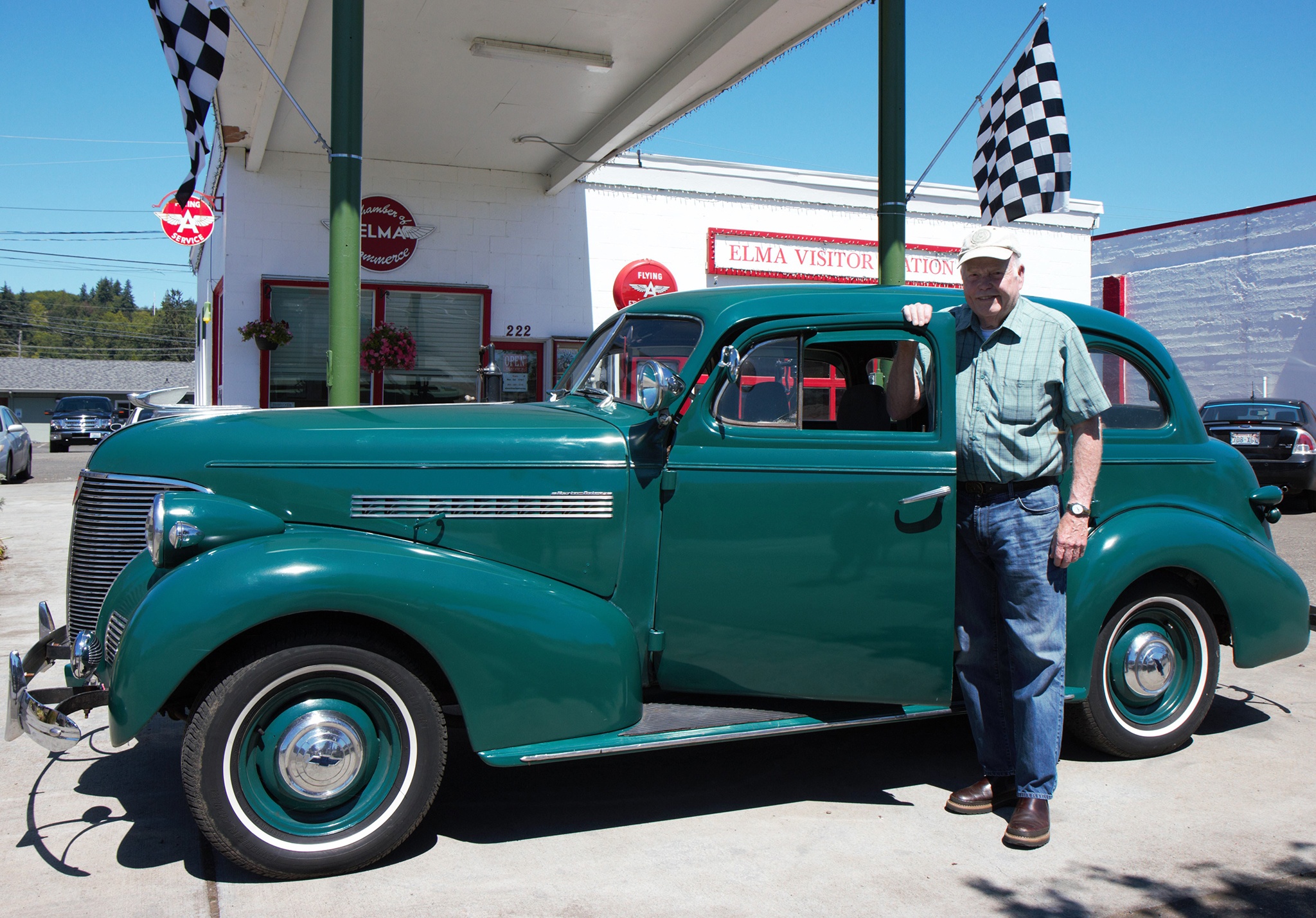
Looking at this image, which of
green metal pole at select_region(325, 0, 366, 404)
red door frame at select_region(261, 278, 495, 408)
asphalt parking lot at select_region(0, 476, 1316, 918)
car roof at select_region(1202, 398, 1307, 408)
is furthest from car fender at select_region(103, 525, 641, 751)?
car roof at select_region(1202, 398, 1307, 408)

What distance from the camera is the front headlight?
9.80 ft

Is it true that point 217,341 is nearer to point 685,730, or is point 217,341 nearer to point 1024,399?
point 685,730

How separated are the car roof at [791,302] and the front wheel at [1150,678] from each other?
51.9 inches

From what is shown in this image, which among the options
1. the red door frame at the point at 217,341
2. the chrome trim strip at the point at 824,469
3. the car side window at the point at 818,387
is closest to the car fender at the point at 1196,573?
the chrome trim strip at the point at 824,469

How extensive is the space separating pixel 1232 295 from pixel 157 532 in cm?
2398

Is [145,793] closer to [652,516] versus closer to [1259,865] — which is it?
[652,516]

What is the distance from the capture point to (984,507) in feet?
11.3

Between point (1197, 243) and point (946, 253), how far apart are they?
10816mm

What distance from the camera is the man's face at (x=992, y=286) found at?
11.1 ft

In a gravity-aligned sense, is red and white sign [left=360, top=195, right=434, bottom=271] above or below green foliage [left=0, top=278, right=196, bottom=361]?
below

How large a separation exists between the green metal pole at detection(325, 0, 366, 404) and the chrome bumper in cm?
389

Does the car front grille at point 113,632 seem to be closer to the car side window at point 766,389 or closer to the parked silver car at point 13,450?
the car side window at point 766,389

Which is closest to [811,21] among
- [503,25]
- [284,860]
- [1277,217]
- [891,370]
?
[503,25]

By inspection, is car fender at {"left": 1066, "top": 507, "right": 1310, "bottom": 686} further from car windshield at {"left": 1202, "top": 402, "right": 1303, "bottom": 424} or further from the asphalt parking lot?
car windshield at {"left": 1202, "top": 402, "right": 1303, "bottom": 424}
